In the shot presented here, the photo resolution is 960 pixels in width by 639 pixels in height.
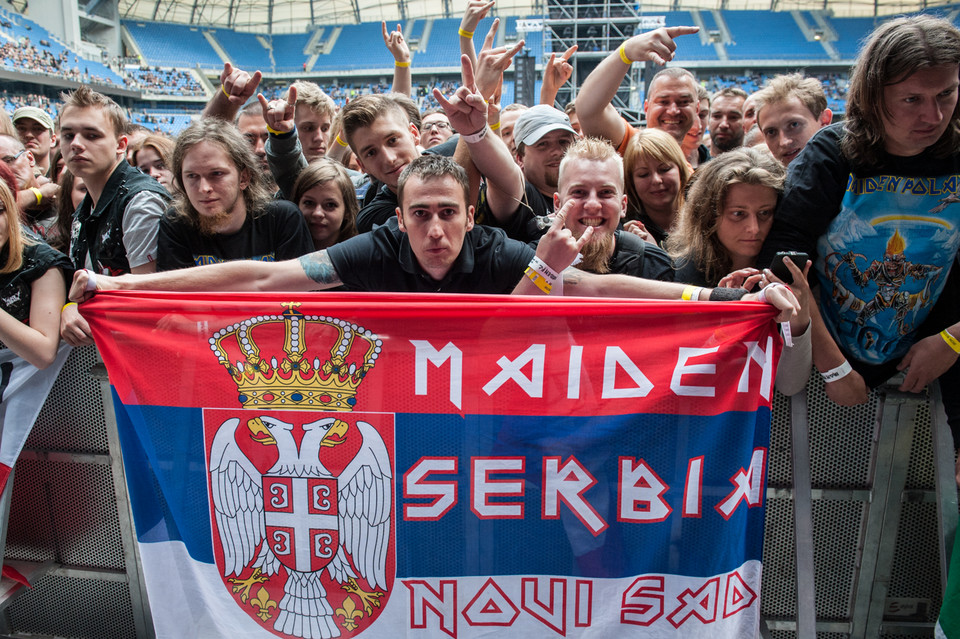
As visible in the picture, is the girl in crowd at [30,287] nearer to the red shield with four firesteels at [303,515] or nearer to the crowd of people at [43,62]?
the red shield with four firesteels at [303,515]

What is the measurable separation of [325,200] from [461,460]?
173 centimetres

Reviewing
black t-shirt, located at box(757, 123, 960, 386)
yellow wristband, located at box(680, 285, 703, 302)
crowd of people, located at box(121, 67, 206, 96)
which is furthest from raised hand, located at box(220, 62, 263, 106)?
crowd of people, located at box(121, 67, 206, 96)

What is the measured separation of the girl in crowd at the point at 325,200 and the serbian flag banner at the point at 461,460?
3.93 feet

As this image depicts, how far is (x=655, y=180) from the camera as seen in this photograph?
316cm

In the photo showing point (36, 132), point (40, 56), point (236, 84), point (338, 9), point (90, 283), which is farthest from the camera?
point (338, 9)

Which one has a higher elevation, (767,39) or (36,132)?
(767,39)

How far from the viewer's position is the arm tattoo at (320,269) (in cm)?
246

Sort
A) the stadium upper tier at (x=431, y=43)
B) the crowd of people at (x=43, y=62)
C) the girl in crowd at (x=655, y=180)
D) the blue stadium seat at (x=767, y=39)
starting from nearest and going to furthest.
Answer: the girl in crowd at (x=655, y=180) < the crowd of people at (x=43, y=62) < the blue stadium seat at (x=767, y=39) < the stadium upper tier at (x=431, y=43)

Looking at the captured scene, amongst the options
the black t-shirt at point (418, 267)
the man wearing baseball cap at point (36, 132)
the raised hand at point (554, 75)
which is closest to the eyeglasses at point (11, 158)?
the man wearing baseball cap at point (36, 132)

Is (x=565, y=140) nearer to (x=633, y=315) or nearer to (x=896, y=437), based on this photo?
(x=633, y=315)

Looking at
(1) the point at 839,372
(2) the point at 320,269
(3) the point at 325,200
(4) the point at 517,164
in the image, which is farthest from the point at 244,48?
(1) the point at 839,372

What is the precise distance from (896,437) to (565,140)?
1.93 metres

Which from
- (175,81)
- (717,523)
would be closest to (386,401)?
(717,523)

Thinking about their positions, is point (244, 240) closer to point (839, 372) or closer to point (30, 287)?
point (30, 287)
